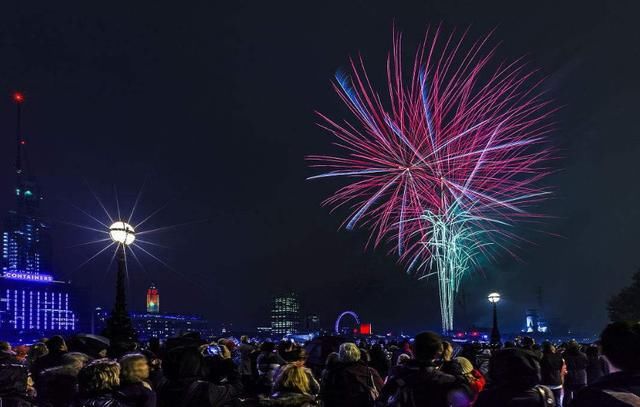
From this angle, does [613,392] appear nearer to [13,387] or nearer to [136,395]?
[136,395]

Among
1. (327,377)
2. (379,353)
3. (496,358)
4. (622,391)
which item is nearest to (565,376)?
(379,353)

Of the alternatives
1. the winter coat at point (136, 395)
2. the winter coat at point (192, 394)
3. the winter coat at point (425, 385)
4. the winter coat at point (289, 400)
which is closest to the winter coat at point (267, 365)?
the winter coat at point (192, 394)

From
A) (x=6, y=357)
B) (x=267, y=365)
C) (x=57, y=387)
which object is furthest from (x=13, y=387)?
(x=267, y=365)

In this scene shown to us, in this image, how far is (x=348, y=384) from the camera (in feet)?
23.0

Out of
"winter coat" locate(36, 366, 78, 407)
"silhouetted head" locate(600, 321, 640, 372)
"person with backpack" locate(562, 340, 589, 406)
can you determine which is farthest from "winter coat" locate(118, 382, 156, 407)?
"person with backpack" locate(562, 340, 589, 406)

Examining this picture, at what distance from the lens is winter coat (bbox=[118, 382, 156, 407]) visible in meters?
5.45

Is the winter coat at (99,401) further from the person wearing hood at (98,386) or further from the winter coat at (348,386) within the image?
the winter coat at (348,386)

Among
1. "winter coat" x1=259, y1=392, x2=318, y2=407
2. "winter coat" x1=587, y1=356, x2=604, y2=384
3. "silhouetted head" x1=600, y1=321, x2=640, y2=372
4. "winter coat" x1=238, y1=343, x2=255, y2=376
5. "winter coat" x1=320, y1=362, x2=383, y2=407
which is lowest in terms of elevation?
"winter coat" x1=587, y1=356, x2=604, y2=384

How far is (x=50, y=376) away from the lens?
23.1 feet

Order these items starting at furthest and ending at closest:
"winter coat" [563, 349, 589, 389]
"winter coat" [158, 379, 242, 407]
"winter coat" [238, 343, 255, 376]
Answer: "winter coat" [563, 349, 589, 389] → "winter coat" [238, 343, 255, 376] → "winter coat" [158, 379, 242, 407]

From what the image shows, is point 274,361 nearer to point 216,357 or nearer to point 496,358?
point 216,357

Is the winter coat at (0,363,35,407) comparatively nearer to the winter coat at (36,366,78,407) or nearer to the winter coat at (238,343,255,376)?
the winter coat at (36,366,78,407)

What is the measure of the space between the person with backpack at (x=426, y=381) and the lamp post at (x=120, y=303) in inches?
443

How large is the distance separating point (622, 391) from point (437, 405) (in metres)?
2.20
